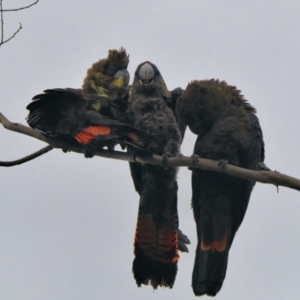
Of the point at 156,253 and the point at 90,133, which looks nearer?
the point at 90,133

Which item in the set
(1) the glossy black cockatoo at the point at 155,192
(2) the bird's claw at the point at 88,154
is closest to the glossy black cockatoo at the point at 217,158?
(1) the glossy black cockatoo at the point at 155,192

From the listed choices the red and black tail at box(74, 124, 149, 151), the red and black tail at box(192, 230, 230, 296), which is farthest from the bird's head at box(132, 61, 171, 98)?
the red and black tail at box(192, 230, 230, 296)

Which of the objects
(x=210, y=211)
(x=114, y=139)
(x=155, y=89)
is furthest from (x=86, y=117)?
(x=210, y=211)

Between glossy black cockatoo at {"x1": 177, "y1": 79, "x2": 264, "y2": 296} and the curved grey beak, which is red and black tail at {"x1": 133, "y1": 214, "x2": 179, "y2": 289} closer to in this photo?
glossy black cockatoo at {"x1": 177, "y1": 79, "x2": 264, "y2": 296}

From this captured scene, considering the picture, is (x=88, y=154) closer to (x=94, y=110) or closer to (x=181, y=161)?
(x=94, y=110)

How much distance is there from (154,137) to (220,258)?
1072mm

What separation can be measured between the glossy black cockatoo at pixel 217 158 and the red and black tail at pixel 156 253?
0.21 m

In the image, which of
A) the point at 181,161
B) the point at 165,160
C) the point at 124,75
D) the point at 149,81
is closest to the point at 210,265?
the point at 165,160

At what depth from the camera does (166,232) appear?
5551 mm

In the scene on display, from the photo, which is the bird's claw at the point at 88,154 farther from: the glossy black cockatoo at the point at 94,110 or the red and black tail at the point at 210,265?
the red and black tail at the point at 210,265

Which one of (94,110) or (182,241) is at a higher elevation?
(94,110)

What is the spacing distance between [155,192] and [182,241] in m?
0.47

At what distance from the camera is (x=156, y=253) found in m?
5.46

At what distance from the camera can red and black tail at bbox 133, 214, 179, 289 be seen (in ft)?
17.7
